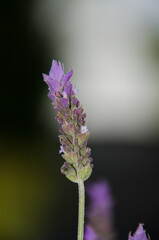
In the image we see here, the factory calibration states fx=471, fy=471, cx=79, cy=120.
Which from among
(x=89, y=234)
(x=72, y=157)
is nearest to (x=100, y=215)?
(x=89, y=234)

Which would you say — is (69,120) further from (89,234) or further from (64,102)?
(89,234)

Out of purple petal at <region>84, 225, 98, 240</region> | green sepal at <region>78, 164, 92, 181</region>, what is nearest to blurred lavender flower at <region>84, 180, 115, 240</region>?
purple petal at <region>84, 225, 98, 240</region>

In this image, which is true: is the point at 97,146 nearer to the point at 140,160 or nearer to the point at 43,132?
the point at 140,160

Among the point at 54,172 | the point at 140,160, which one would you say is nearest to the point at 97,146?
the point at 140,160

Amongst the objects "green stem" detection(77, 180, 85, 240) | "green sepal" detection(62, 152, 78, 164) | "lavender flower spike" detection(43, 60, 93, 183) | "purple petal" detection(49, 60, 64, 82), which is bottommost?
"green stem" detection(77, 180, 85, 240)

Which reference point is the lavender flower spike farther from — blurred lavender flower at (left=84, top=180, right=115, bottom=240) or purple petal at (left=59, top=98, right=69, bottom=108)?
blurred lavender flower at (left=84, top=180, right=115, bottom=240)
